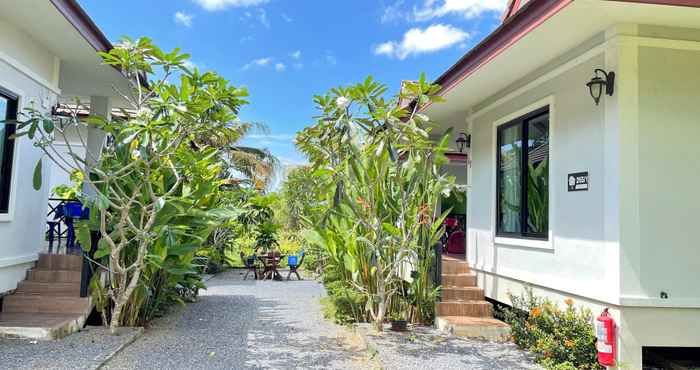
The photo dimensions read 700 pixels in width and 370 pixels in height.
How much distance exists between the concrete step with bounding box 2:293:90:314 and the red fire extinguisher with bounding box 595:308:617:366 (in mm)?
5501

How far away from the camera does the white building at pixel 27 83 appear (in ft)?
17.1

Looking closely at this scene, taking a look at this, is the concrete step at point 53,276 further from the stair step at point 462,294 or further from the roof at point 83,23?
the stair step at point 462,294

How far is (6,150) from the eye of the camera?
5750 millimetres

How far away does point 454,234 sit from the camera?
9.68 meters

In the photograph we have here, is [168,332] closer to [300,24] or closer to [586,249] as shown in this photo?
[586,249]

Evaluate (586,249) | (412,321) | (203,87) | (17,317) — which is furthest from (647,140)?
(17,317)

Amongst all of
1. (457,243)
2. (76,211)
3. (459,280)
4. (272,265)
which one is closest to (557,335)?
(459,280)

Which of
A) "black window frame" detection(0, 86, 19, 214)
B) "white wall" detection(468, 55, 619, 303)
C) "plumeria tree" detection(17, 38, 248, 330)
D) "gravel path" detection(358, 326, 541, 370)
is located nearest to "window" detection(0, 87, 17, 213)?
"black window frame" detection(0, 86, 19, 214)

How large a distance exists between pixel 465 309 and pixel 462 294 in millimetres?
338

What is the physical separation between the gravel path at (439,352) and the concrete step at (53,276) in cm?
376

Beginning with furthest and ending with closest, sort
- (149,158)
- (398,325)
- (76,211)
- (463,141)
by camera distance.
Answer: (463,141) → (76,211) → (398,325) → (149,158)

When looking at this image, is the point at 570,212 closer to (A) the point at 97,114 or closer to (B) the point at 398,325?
(B) the point at 398,325

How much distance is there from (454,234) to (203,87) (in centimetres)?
614

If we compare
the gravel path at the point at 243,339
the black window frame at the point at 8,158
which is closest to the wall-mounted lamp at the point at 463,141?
the gravel path at the point at 243,339
